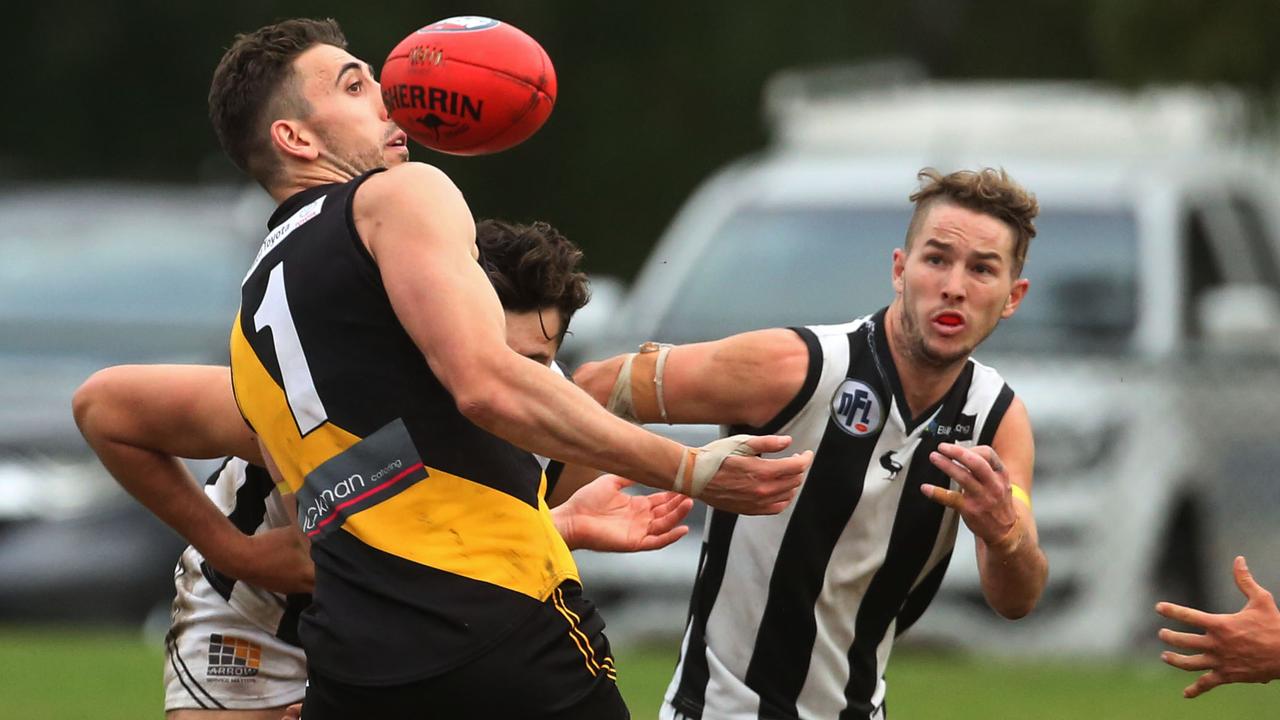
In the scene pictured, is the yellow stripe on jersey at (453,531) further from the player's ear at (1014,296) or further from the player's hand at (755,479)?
the player's ear at (1014,296)

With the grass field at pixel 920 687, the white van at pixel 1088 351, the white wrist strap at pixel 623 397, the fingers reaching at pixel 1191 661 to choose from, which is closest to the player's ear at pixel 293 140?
the white wrist strap at pixel 623 397

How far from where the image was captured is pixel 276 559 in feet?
16.8

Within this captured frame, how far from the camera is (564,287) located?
4699 millimetres

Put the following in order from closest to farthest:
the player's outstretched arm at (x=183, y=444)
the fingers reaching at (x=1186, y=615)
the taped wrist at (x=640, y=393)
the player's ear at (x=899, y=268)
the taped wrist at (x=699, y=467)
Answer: the taped wrist at (x=699, y=467), the fingers reaching at (x=1186, y=615), the player's outstretched arm at (x=183, y=444), the taped wrist at (x=640, y=393), the player's ear at (x=899, y=268)

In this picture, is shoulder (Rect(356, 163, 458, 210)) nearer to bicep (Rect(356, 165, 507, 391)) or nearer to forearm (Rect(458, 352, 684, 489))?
bicep (Rect(356, 165, 507, 391))

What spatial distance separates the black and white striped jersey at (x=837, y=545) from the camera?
542cm

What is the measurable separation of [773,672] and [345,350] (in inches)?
70.8

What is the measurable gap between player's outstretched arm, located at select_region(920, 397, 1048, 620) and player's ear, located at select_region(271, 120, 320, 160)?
1.52 m

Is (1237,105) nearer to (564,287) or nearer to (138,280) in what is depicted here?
(138,280)

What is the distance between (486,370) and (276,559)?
1418mm

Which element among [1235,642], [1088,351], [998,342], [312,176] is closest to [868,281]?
[998,342]

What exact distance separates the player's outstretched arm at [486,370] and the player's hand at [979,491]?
2.38 ft

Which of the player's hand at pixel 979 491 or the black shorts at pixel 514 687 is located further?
the player's hand at pixel 979 491

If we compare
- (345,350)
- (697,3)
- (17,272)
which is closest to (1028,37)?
(697,3)
